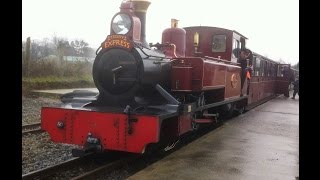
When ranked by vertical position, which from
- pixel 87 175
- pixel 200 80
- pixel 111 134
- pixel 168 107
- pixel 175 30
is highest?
pixel 175 30

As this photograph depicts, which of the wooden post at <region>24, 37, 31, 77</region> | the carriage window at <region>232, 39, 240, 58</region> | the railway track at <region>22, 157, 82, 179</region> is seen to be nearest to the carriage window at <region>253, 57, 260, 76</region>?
the carriage window at <region>232, 39, 240, 58</region>

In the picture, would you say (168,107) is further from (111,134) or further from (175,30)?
(175,30)

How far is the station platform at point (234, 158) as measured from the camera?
200 inches

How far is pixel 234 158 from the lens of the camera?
6.07 meters

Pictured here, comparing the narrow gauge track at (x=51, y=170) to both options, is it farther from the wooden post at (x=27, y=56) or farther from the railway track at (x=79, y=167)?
the wooden post at (x=27, y=56)

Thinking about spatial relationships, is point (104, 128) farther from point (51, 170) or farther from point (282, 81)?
point (282, 81)

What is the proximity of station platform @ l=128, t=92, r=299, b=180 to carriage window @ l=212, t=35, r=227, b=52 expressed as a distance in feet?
7.29

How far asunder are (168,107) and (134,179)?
1811 mm

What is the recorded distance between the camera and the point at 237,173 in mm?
5191

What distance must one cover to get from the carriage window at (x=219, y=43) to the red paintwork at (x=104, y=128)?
16.5 feet

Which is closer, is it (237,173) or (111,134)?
(237,173)
